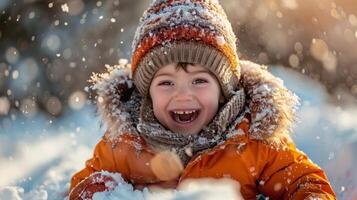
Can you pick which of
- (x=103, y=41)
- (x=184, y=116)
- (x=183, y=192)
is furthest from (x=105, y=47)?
(x=183, y=192)

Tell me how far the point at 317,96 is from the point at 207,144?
3.64 m

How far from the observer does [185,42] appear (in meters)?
3.10

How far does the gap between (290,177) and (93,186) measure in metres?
0.91

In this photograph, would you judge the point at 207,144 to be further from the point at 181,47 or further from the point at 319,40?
the point at 319,40

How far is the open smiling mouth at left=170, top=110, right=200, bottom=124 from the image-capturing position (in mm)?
3114

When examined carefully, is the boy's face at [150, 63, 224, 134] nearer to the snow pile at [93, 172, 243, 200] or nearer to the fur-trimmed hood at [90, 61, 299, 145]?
the fur-trimmed hood at [90, 61, 299, 145]

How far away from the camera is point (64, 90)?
23.8ft

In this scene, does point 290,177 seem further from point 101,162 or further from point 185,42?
point 101,162

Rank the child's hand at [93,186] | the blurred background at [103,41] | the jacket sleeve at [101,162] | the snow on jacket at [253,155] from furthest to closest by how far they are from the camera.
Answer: the blurred background at [103,41]
the jacket sleeve at [101,162]
the snow on jacket at [253,155]
the child's hand at [93,186]

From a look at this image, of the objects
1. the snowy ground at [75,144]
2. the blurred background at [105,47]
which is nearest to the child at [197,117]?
the snowy ground at [75,144]

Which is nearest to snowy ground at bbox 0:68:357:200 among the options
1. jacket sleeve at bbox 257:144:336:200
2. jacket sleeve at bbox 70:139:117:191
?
jacket sleeve at bbox 70:139:117:191

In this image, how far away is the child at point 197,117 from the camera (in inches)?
115

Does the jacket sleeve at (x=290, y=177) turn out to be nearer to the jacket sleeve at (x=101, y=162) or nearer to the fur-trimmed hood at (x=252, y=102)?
the fur-trimmed hood at (x=252, y=102)

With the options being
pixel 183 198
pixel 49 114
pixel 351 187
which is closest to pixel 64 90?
pixel 49 114
